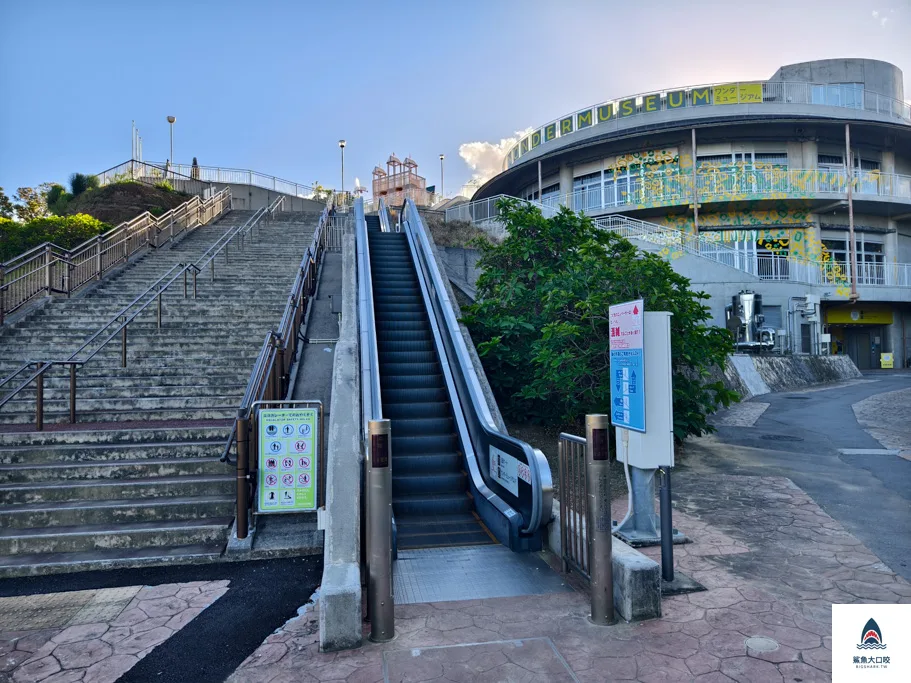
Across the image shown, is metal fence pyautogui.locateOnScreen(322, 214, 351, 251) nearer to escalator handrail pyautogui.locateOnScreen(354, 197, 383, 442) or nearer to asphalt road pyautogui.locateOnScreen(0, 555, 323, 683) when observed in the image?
escalator handrail pyautogui.locateOnScreen(354, 197, 383, 442)

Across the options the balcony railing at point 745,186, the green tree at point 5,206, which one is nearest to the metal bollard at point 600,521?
the balcony railing at point 745,186

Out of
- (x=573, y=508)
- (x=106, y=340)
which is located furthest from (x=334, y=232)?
(x=573, y=508)

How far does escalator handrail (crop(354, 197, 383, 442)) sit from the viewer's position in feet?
22.6

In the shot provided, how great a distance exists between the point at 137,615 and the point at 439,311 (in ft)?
21.7

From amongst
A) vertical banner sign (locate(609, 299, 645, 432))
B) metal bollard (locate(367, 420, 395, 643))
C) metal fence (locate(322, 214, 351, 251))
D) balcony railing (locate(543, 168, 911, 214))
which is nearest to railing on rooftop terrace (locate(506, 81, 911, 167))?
balcony railing (locate(543, 168, 911, 214))

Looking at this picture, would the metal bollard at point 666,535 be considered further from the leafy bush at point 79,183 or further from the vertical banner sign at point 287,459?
the leafy bush at point 79,183

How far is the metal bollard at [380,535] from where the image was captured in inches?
150

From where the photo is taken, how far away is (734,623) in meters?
3.96

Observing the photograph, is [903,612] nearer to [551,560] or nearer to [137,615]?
[551,560]

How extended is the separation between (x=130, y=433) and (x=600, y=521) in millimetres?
5859

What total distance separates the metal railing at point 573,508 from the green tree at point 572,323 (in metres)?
3.71

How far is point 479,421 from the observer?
22.7 feet

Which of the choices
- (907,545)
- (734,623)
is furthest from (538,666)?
(907,545)

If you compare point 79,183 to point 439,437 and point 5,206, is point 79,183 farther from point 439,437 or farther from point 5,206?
point 439,437
